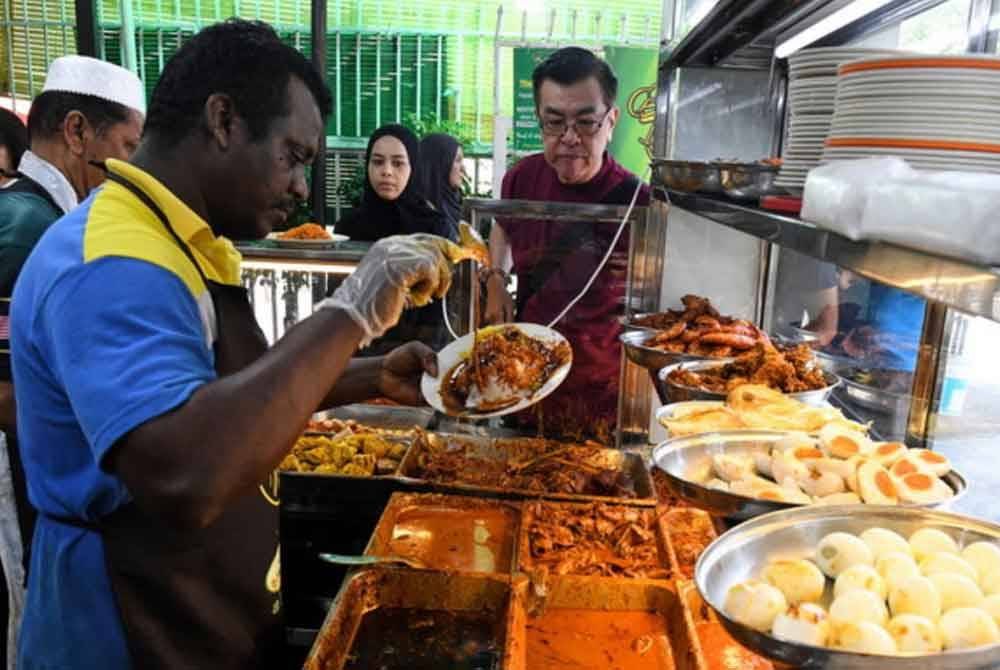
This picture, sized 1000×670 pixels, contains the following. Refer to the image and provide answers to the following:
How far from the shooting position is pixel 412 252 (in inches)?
66.1

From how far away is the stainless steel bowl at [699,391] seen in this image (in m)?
1.84

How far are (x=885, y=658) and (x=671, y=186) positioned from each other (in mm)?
1492

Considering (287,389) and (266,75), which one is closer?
(287,389)

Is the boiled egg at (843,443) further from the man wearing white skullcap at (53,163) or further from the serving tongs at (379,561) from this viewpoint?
the man wearing white skullcap at (53,163)

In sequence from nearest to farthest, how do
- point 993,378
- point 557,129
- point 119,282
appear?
point 119,282 → point 993,378 → point 557,129

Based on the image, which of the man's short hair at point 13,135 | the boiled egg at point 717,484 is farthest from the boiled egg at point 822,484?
the man's short hair at point 13,135

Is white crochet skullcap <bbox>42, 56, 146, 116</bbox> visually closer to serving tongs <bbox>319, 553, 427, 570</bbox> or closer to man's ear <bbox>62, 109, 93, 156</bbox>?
man's ear <bbox>62, 109, 93, 156</bbox>

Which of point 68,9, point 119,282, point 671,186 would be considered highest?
point 68,9

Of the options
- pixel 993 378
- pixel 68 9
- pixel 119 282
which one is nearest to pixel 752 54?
pixel 993 378

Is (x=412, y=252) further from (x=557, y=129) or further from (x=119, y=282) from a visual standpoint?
(x=557, y=129)

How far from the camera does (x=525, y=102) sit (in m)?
5.23

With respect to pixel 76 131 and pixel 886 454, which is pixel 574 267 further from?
pixel 76 131

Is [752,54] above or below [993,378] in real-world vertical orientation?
above

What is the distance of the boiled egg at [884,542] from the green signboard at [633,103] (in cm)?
331
